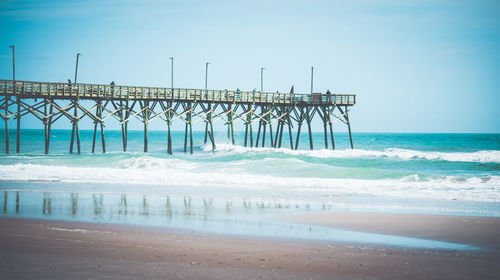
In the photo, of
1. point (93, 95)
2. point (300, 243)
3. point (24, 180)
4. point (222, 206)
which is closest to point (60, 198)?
point (222, 206)

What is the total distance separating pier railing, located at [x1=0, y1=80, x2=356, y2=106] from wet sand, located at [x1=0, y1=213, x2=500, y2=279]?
20.7 metres

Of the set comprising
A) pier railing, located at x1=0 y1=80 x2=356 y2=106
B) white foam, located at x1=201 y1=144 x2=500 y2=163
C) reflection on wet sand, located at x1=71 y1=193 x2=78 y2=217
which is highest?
pier railing, located at x1=0 y1=80 x2=356 y2=106

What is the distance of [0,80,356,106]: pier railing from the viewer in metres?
28.2

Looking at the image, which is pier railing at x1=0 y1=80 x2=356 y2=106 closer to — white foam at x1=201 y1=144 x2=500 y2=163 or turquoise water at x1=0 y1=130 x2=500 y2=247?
white foam at x1=201 y1=144 x2=500 y2=163

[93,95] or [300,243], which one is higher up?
[93,95]

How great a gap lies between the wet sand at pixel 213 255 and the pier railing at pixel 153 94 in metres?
20.7

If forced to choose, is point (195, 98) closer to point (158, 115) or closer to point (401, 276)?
point (158, 115)

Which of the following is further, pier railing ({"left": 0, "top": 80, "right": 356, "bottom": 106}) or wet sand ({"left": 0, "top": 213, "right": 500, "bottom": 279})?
pier railing ({"left": 0, "top": 80, "right": 356, "bottom": 106})

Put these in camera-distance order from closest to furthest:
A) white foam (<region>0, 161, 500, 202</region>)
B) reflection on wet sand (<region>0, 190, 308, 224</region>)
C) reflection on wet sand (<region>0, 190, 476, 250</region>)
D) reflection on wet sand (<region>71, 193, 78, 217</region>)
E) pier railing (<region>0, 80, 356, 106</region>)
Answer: reflection on wet sand (<region>0, 190, 476, 250</region>), reflection on wet sand (<region>0, 190, 308, 224</region>), reflection on wet sand (<region>71, 193, 78, 217</region>), white foam (<region>0, 161, 500, 202</region>), pier railing (<region>0, 80, 356, 106</region>)

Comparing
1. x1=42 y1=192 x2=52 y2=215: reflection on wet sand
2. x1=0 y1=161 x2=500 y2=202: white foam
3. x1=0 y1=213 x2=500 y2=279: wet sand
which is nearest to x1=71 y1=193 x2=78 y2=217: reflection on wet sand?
x1=42 y1=192 x2=52 y2=215: reflection on wet sand

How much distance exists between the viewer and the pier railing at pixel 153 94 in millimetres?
28219

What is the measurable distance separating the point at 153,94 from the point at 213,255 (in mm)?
25397

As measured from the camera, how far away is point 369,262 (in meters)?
6.82

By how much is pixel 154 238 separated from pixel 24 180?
454 inches
